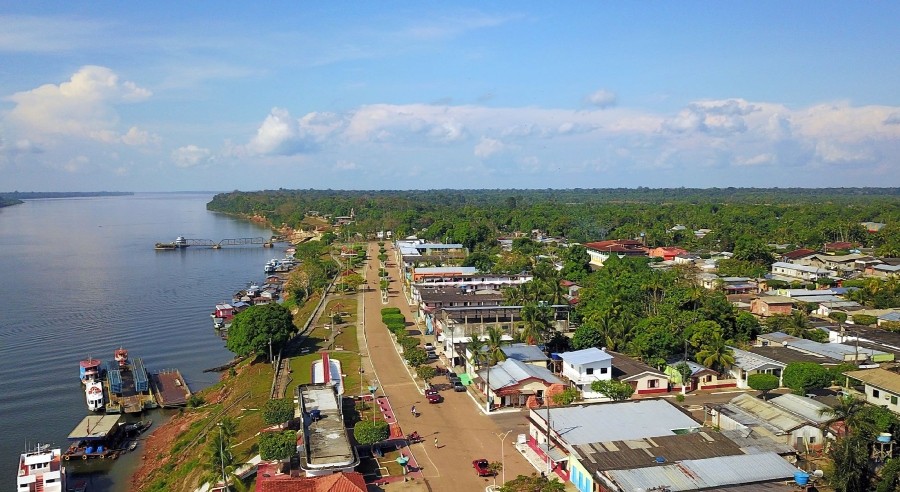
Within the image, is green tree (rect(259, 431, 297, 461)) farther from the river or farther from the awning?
the awning

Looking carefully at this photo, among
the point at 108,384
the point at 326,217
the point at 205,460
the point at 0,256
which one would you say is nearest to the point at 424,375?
the point at 205,460

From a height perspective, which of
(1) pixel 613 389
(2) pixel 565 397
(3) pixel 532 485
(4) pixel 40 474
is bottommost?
(4) pixel 40 474

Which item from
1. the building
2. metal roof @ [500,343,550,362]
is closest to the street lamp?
the building

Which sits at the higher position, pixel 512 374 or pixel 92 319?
pixel 512 374

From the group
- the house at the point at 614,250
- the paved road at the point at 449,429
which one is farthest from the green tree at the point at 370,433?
the house at the point at 614,250

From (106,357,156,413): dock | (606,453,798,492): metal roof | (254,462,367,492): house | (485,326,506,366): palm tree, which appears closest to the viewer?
(606,453,798,492): metal roof

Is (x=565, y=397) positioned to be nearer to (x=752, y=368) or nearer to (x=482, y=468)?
(x=482, y=468)

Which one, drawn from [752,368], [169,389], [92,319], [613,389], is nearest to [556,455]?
[613,389]

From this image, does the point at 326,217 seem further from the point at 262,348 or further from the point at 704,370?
the point at 704,370
